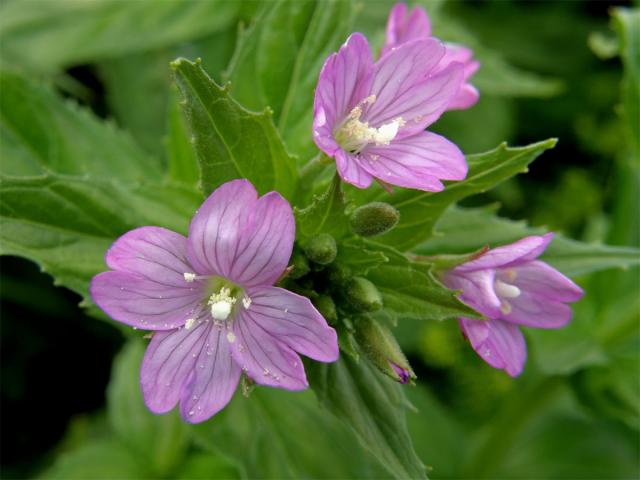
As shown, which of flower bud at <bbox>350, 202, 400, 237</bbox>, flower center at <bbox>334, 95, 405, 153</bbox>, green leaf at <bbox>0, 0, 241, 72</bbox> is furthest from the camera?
green leaf at <bbox>0, 0, 241, 72</bbox>

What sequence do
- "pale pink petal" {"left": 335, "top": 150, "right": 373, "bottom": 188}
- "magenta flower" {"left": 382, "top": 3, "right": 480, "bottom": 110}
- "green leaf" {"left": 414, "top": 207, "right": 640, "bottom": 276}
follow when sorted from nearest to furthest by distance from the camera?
"pale pink petal" {"left": 335, "top": 150, "right": 373, "bottom": 188} < "magenta flower" {"left": 382, "top": 3, "right": 480, "bottom": 110} < "green leaf" {"left": 414, "top": 207, "right": 640, "bottom": 276}

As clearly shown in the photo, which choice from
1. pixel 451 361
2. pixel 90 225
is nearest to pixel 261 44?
pixel 90 225

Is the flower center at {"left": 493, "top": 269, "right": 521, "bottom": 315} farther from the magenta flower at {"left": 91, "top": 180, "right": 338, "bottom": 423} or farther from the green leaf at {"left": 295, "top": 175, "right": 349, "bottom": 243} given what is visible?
the magenta flower at {"left": 91, "top": 180, "right": 338, "bottom": 423}

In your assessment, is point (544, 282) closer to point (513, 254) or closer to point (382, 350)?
A: point (513, 254)

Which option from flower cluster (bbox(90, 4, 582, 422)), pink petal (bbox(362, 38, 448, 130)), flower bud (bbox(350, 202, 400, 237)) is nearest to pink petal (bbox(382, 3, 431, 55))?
flower cluster (bbox(90, 4, 582, 422))

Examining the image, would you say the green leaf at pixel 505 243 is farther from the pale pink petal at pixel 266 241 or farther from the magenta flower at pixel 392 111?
the pale pink petal at pixel 266 241

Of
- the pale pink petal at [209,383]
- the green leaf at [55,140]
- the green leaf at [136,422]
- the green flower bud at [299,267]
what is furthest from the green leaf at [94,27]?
the pale pink petal at [209,383]

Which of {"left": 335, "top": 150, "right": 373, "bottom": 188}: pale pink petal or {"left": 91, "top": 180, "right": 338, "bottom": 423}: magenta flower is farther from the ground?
{"left": 335, "top": 150, "right": 373, "bottom": 188}: pale pink petal
